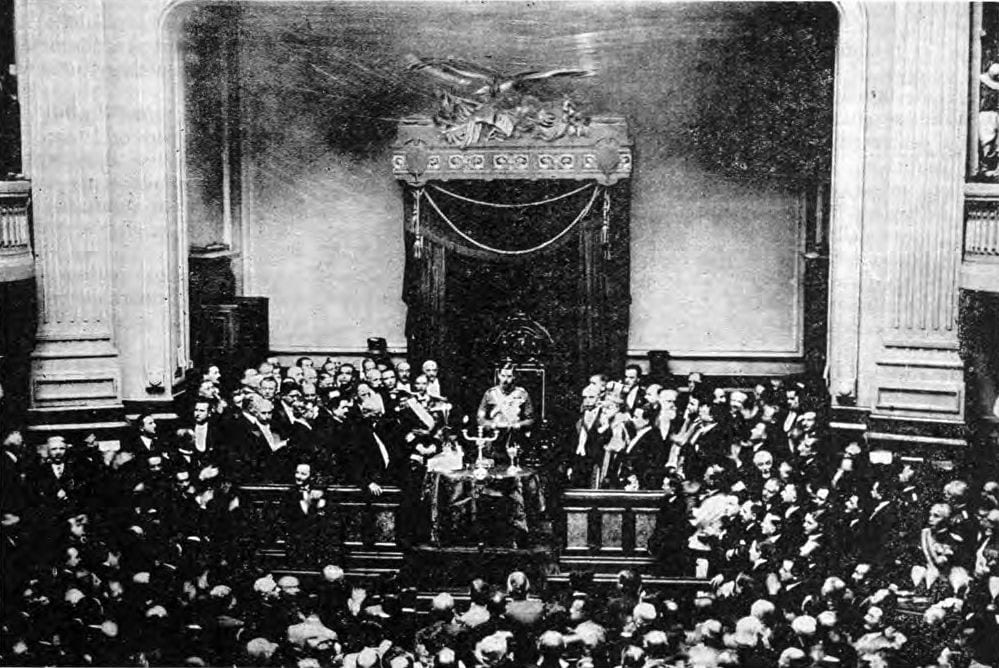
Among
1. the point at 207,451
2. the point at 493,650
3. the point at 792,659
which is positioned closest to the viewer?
the point at 792,659

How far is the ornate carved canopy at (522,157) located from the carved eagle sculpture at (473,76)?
42 centimetres

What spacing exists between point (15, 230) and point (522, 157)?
4.42 meters

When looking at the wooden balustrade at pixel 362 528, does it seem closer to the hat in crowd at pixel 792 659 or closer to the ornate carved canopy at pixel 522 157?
the hat in crowd at pixel 792 659

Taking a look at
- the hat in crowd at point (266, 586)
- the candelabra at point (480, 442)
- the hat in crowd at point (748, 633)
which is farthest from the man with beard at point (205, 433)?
the hat in crowd at point (748, 633)

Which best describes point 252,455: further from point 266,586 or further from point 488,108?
point 488,108

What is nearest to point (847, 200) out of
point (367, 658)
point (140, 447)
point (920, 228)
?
point (920, 228)

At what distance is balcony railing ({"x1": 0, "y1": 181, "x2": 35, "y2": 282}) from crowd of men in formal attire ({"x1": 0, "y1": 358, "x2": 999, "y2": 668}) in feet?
4.27

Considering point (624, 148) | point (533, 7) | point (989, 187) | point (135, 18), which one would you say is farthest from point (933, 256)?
point (135, 18)

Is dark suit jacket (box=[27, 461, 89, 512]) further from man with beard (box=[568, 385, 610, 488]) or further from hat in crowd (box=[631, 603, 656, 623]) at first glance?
hat in crowd (box=[631, 603, 656, 623])

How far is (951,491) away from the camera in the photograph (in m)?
8.14

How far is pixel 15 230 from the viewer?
871 cm

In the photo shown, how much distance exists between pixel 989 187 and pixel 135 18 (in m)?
6.62

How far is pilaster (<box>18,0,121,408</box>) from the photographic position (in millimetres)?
8664

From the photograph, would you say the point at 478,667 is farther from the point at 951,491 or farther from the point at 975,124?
the point at 975,124
